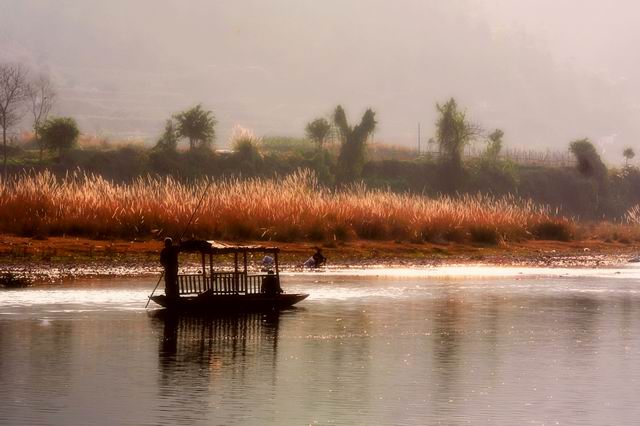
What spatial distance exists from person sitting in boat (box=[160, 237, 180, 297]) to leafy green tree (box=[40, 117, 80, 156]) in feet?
225

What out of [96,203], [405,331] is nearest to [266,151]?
[96,203]

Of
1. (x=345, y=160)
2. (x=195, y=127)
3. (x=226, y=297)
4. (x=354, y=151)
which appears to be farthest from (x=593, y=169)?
(x=226, y=297)

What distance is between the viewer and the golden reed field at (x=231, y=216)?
60.2 m

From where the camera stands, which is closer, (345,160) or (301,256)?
(301,256)

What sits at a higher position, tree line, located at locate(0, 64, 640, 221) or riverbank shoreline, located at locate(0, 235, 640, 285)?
tree line, located at locate(0, 64, 640, 221)

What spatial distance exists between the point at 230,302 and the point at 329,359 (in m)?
9.09

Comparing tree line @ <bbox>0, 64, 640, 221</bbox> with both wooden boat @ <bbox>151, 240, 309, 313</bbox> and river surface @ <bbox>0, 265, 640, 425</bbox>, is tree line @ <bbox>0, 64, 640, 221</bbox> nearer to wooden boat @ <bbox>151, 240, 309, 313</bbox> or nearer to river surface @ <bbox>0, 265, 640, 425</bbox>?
river surface @ <bbox>0, 265, 640, 425</bbox>

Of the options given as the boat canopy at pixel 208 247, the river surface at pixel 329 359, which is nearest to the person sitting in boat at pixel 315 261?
the river surface at pixel 329 359

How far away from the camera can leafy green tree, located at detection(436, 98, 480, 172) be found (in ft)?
363

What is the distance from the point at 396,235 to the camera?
69.4 meters

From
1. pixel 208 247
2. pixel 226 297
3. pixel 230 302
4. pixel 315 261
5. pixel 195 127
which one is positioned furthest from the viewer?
pixel 195 127

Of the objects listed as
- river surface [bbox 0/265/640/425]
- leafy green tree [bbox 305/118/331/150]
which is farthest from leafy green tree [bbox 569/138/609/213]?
river surface [bbox 0/265/640/425]

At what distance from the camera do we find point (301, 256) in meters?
60.8

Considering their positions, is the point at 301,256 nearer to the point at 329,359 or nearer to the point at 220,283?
the point at 220,283
